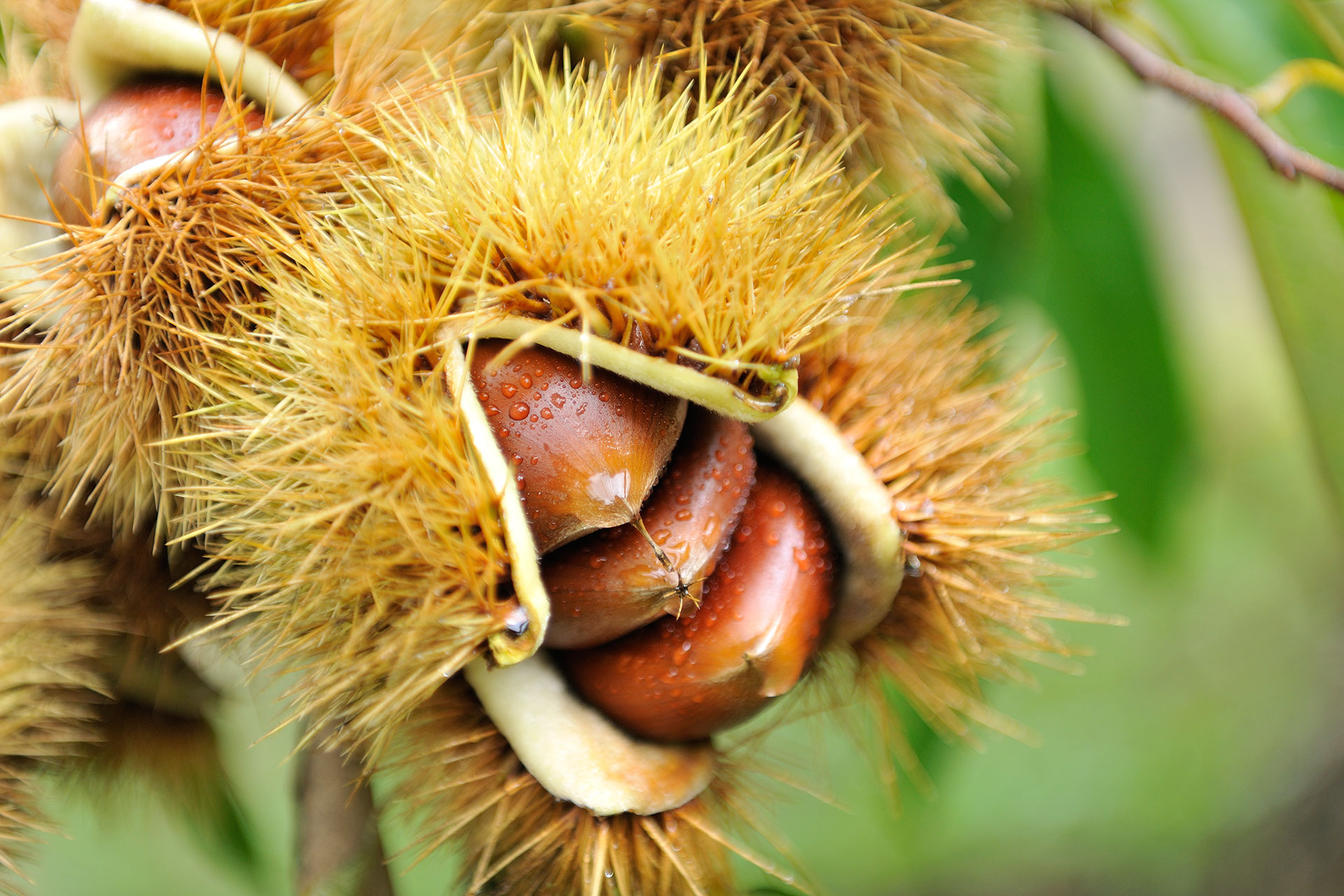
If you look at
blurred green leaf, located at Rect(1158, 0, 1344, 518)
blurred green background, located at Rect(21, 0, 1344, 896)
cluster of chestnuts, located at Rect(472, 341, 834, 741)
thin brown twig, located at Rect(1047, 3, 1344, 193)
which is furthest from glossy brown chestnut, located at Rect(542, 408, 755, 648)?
blurred green leaf, located at Rect(1158, 0, 1344, 518)

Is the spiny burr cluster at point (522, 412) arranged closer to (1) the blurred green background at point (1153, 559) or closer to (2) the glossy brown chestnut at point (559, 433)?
(2) the glossy brown chestnut at point (559, 433)

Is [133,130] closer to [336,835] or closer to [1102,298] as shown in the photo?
[336,835]

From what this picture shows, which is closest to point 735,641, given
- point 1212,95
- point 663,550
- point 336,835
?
point 663,550

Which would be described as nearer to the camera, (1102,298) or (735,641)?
(735,641)

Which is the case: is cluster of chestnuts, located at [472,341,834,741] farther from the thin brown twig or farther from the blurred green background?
the thin brown twig

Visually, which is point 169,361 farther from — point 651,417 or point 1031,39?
point 1031,39

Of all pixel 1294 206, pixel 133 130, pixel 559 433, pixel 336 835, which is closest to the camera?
pixel 559 433

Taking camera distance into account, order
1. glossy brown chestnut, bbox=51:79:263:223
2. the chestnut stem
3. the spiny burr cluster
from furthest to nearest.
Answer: the chestnut stem, glossy brown chestnut, bbox=51:79:263:223, the spiny burr cluster

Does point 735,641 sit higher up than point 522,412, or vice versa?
point 522,412
